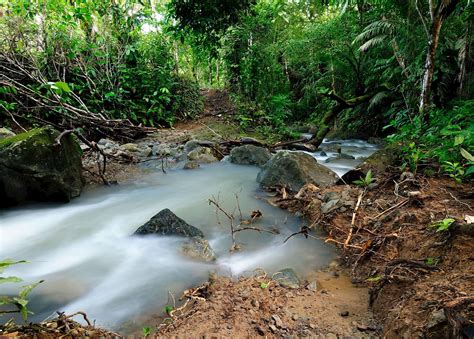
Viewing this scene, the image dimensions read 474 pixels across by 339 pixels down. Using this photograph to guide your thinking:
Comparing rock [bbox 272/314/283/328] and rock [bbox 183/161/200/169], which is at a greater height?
rock [bbox 183/161/200/169]

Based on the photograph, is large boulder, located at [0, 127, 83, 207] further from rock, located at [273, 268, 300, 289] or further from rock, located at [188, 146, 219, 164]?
rock, located at [273, 268, 300, 289]

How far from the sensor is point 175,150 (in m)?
7.39

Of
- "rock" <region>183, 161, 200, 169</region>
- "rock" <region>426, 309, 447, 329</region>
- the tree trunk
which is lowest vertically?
"rock" <region>183, 161, 200, 169</region>

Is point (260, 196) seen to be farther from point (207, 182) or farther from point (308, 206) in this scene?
point (207, 182)

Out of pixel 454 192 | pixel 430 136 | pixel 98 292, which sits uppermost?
pixel 430 136

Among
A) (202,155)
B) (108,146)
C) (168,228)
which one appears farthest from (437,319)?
(108,146)

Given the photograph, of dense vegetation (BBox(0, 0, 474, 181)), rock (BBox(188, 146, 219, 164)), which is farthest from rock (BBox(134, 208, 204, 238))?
rock (BBox(188, 146, 219, 164))

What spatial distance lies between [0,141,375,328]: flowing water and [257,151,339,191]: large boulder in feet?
1.05

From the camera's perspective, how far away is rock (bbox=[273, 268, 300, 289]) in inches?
88.5

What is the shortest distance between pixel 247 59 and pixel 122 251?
8684mm

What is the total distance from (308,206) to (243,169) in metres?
2.60

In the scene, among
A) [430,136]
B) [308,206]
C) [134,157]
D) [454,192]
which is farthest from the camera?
[134,157]

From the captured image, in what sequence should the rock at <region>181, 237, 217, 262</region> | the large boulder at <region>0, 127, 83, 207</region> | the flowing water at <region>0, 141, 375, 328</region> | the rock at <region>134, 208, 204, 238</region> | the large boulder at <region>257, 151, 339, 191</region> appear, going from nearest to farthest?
the flowing water at <region>0, 141, 375, 328</region>
the rock at <region>181, 237, 217, 262</region>
the rock at <region>134, 208, 204, 238</region>
the large boulder at <region>0, 127, 83, 207</region>
the large boulder at <region>257, 151, 339, 191</region>

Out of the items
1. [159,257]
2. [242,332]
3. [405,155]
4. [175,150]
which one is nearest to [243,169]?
[175,150]
